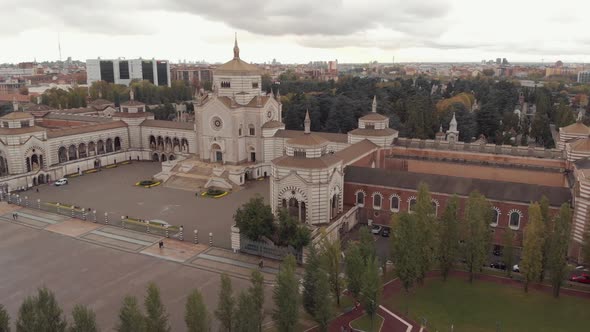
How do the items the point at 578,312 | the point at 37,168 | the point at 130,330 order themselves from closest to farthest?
the point at 130,330 < the point at 578,312 < the point at 37,168

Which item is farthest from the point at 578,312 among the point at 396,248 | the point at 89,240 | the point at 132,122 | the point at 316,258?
the point at 132,122

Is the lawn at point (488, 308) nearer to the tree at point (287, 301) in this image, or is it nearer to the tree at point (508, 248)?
the tree at point (508, 248)

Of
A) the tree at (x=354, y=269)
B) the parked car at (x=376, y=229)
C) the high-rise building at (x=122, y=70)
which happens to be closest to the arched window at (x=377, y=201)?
the parked car at (x=376, y=229)

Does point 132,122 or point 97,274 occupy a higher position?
point 132,122

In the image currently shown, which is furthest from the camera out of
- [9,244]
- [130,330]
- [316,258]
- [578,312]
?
[9,244]

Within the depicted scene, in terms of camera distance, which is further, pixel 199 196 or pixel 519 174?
pixel 199 196

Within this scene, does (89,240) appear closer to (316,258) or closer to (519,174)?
(316,258)

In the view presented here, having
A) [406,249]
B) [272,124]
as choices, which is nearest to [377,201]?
[406,249]
